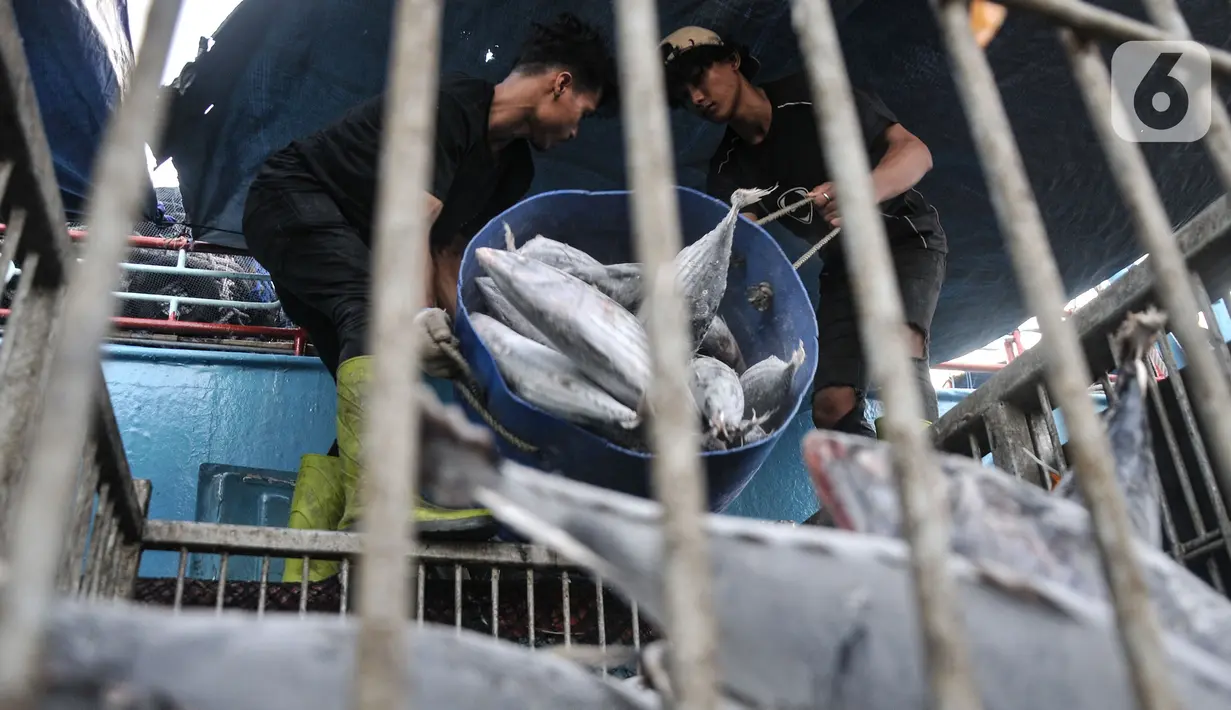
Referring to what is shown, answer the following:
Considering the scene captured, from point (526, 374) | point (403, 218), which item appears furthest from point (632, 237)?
point (403, 218)

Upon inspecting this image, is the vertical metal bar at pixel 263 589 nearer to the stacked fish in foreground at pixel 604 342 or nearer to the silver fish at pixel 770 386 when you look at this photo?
the stacked fish in foreground at pixel 604 342

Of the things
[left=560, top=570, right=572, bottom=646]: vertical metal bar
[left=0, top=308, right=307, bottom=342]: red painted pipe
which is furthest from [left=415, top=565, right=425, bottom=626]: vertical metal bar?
[left=0, top=308, right=307, bottom=342]: red painted pipe

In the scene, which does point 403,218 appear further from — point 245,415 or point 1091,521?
point 245,415

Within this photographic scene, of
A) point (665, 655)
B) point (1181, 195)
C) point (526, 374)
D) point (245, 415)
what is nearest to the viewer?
point (665, 655)

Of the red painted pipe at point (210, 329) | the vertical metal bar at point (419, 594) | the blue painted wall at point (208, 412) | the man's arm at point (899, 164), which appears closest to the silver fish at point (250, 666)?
the vertical metal bar at point (419, 594)

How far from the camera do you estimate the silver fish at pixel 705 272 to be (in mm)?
2512

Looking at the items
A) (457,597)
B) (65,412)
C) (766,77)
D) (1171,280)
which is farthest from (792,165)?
(65,412)

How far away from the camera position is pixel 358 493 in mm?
2793

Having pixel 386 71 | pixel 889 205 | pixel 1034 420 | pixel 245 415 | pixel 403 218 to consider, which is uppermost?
pixel 386 71

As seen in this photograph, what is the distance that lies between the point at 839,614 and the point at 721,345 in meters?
1.86

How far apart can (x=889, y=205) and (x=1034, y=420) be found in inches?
53.7

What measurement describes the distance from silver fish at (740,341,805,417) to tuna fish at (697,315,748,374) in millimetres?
191

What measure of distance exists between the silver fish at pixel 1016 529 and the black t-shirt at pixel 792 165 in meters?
2.67

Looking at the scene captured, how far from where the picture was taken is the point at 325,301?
331cm
